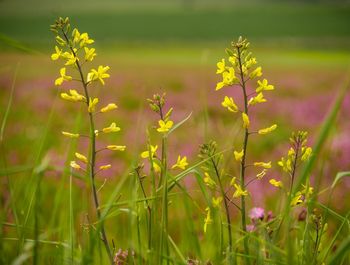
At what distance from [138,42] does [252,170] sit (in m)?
58.1

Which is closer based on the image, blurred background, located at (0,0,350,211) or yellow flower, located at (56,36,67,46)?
yellow flower, located at (56,36,67,46)

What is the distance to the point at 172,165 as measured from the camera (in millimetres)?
5184

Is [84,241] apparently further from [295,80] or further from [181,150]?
[295,80]

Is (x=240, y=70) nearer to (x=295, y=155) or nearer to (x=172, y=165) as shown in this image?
(x=295, y=155)

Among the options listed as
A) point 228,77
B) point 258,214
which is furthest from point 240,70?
point 258,214

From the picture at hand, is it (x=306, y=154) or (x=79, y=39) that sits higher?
(x=79, y=39)

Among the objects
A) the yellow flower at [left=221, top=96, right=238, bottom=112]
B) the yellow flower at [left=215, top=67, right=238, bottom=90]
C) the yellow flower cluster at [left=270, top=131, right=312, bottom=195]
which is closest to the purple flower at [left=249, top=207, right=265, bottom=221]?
the yellow flower cluster at [left=270, top=131, right=312, bottom=195]

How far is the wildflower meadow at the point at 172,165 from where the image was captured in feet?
5.59

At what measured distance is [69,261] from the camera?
174cm

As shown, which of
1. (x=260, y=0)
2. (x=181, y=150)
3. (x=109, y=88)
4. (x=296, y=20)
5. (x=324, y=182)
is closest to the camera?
(x=324, y=182)

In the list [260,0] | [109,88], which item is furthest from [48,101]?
[260,0]

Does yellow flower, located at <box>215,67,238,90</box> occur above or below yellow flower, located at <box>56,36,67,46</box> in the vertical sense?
below

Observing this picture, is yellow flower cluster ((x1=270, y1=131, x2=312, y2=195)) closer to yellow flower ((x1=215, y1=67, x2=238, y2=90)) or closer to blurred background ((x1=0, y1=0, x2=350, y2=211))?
blurred background ((x1=0, y1=0, x2=350, y2=211))

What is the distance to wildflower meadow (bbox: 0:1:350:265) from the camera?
5.59ft
